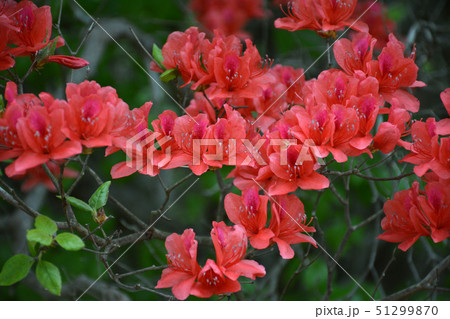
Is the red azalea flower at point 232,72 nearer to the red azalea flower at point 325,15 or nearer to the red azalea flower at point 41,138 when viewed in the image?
the red azalea flower at point 325,15

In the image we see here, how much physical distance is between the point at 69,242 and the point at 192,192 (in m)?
1.41

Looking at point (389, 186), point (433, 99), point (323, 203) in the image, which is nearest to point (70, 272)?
point (323, 203)

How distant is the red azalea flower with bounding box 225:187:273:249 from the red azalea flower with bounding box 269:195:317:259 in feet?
0.08

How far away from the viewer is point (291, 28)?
52.6 inches

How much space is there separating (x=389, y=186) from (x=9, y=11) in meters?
1.15

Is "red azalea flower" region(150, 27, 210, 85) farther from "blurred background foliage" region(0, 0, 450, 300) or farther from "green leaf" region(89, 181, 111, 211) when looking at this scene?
"blurred background foliage" region(0, 0, 450, 300)

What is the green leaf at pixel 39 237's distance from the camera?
90 cm

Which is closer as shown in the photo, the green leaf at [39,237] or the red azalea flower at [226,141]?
the green leaf at [39,237]

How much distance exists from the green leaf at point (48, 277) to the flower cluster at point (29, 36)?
1.50 ft

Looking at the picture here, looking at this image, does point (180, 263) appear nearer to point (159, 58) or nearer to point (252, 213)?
point (252, 213)

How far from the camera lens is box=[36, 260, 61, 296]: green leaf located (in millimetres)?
915

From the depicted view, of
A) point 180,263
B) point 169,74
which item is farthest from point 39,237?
point 169,74

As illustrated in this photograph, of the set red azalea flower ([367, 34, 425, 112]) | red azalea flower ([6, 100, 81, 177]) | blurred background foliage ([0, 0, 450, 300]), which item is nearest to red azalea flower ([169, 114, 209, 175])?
red azalea flower ([6, 100, 81, 177])

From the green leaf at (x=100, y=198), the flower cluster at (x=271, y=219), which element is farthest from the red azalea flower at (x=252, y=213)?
the green leaf at (x=100, y=198)
